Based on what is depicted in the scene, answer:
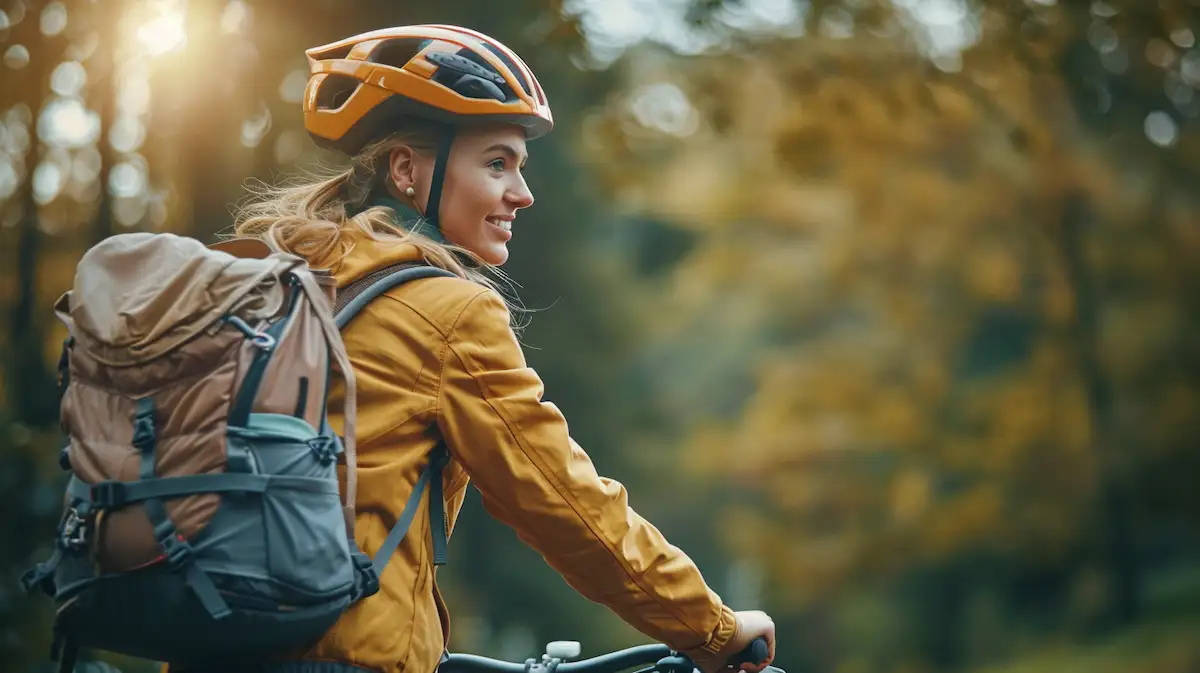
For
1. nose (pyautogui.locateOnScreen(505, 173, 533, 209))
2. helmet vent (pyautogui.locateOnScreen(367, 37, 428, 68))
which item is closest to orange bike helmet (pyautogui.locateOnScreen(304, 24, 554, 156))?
helmet vent (pyautogui.locateOnScreen(367, 37, 428, 68))

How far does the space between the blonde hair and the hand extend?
0.73m

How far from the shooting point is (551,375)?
11.6m

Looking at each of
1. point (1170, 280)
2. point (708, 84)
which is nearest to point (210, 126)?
point (708, 84)

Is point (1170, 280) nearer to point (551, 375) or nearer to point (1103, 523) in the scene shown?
point (1103, 523)

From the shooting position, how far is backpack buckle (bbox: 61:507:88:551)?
212 centimetres

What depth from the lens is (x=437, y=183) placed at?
111 inches

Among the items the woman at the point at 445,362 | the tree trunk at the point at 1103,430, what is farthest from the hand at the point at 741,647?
the tree trunk at the point at 1103,430

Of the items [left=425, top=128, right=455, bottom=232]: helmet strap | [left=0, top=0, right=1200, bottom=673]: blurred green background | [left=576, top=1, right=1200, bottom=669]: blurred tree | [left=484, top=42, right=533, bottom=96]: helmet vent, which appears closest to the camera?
[left=425, top=128, right=455, bottom=232]: helmet strap

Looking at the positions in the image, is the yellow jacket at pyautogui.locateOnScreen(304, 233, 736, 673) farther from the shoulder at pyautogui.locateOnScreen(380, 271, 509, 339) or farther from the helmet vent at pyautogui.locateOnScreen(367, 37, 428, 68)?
the helmet vent at pyautogui.locateOnScreen(367, 37, 428, 68)

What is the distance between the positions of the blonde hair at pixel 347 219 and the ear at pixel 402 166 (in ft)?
0.04

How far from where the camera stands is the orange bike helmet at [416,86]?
2820 millimetres

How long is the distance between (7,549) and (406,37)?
4.28 meters

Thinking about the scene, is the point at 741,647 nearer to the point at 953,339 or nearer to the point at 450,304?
the point at 450,304

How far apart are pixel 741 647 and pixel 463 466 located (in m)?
0.66
